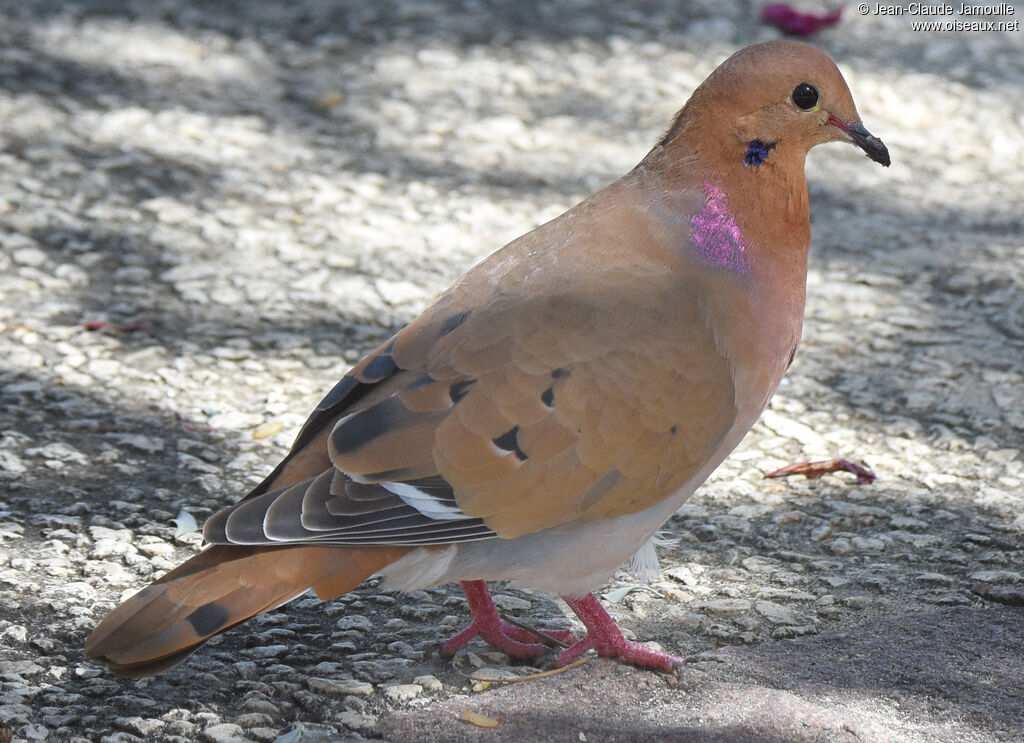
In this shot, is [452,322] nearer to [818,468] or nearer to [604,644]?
[604,644]

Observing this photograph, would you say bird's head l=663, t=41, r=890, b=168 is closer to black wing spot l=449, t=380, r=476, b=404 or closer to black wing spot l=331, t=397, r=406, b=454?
black wing spot l=449, t=380, r=476, b=404

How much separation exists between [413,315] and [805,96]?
7.01 ft

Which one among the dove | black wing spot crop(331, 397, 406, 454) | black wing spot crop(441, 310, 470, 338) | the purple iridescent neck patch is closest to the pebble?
the dove

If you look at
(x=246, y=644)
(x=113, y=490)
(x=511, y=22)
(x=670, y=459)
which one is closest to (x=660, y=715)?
(x=670, y=459)

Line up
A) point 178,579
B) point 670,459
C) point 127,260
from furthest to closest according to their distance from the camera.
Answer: point 127,260 → point 670,459 → point 178,579

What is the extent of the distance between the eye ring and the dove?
0.5 inches

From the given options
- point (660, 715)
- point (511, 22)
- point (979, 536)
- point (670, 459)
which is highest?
point (511, 22)

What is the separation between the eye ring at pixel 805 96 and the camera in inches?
123

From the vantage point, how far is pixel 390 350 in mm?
3041

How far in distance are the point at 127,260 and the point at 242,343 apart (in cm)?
80

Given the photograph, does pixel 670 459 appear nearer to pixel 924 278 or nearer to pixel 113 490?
pixel 113 490

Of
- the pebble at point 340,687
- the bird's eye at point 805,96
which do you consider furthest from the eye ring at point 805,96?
the pebble at point 340,687

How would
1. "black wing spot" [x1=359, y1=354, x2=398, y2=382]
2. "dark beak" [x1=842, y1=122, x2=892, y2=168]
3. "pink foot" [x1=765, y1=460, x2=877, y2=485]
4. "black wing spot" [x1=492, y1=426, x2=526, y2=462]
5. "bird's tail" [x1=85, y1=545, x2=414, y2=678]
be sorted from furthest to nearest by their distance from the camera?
1. "pink foot" [x1=765, y1=460, x2=877, y2=485]
2. "dark beak" [x1=842, y1=122, x2=892, y2=168]
3. "black wing spot" [x1=359, y1=354, x2=398, y2=382]
4. "black wing spot" [x1=492, y1=426, x2=526, y2=462]
5. "bird's tail" [x1=85, y1=545, x2=414, y2=678]

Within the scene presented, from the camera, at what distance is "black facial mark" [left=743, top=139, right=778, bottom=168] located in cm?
314
